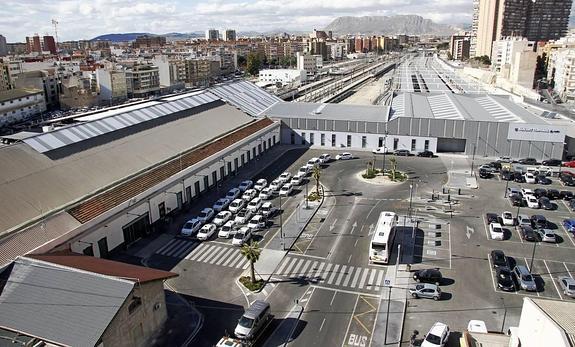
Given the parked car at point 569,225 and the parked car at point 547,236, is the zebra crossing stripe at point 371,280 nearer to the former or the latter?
the parked car at point 547,236

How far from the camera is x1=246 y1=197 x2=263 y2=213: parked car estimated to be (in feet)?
151

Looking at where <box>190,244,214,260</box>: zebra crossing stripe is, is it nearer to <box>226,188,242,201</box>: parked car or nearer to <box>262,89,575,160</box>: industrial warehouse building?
<box>226,188,242,201</box>: parked car

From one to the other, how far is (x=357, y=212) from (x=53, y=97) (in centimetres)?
12009

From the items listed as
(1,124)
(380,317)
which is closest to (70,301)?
(380,317)

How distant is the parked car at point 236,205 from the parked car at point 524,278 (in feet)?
85.7

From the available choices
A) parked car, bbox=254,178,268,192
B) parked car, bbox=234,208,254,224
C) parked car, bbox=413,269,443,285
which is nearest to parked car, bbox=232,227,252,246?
parked car, bbox=234,208,254,224

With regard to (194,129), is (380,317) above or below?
below

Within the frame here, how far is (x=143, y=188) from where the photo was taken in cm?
4197

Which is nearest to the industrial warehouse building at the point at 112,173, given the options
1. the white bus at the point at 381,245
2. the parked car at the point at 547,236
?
the white bus at the point at 381,245

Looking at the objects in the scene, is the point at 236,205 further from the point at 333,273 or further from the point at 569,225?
the point at 569,225

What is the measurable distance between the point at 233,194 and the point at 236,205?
3100 millimetres

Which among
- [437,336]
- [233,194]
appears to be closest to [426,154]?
[233,194]

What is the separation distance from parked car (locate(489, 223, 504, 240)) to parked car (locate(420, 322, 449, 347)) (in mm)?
16621

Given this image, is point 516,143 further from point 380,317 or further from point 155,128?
point 155,128
